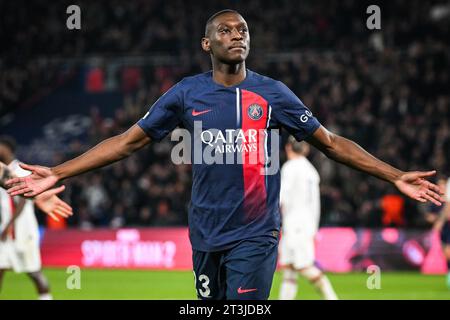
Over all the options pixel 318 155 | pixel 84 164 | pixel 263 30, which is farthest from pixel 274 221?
pixel 263 30

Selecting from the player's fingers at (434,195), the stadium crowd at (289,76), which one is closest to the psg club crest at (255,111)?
the player's fingers at (434,195)

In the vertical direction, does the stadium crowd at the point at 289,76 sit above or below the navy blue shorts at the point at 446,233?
above

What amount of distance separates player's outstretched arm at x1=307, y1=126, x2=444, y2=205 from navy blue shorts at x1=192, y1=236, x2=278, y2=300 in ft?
2.45

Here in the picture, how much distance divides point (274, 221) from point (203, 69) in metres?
19.0

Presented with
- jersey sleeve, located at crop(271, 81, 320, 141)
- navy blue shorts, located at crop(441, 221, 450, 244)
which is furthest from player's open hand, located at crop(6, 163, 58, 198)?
navy blue shorts, located at crop(441, 221, 450, 244)

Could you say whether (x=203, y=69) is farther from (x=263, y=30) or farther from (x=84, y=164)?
(x=84, y=164)

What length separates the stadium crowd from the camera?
829 inches

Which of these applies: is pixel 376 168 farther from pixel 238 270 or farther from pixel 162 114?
pixel 162 114

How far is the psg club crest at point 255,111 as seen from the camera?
19.4 feet

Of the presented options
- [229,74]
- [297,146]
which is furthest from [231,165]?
[297,146]

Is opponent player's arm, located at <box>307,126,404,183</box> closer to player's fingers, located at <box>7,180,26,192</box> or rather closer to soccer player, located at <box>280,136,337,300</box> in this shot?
player's fingers, located at <box>7,180,26,192</box>

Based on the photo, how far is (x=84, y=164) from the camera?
19.3 ft

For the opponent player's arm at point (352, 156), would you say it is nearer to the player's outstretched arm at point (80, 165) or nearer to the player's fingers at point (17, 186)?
the player's outstretched arm at point (80, 165)

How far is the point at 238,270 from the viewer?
226 inches
